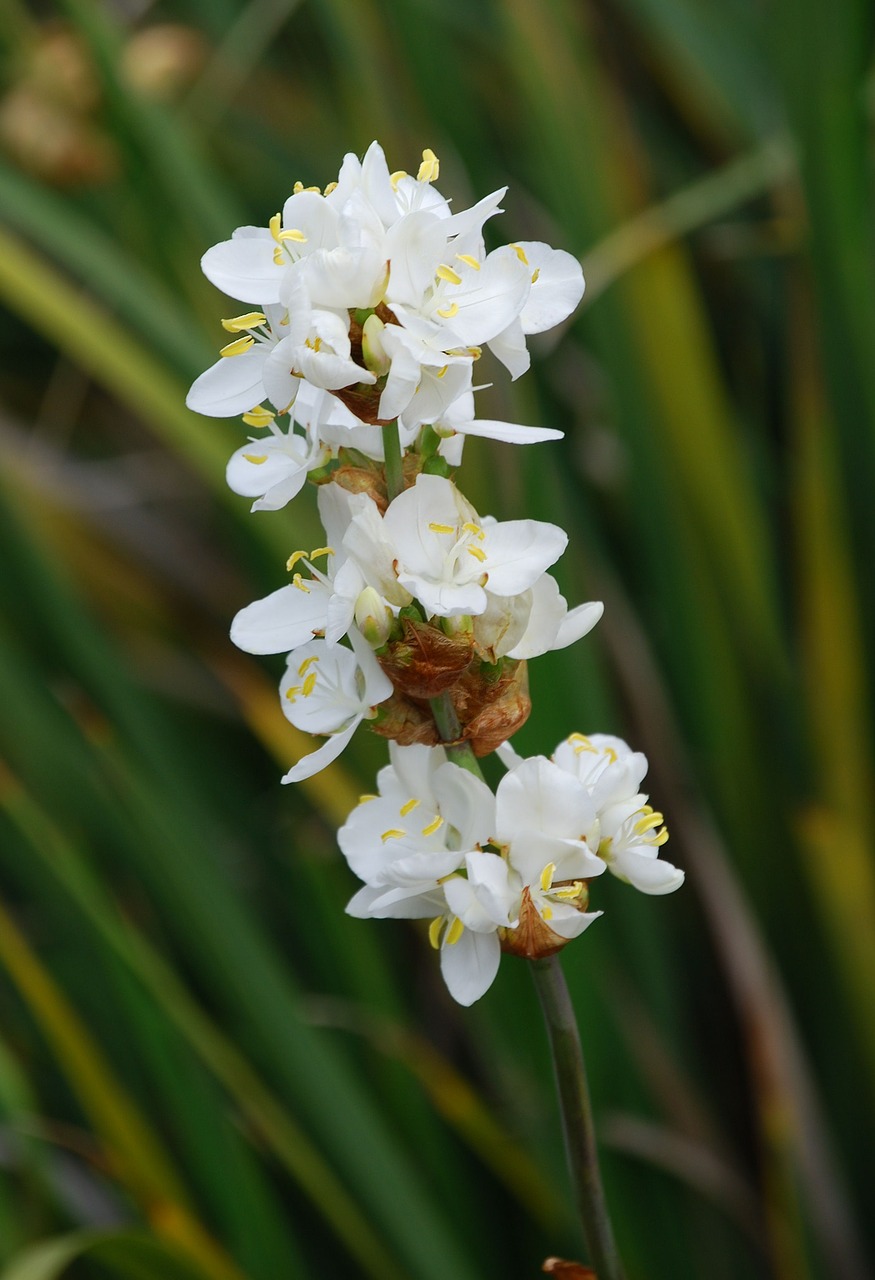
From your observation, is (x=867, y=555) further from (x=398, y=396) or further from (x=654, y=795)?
(x=398, y=396)

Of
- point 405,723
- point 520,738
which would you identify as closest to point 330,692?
point 405,723

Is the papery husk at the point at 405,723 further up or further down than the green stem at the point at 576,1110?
further up

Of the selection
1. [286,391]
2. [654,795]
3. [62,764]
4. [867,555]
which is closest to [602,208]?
[867,555]

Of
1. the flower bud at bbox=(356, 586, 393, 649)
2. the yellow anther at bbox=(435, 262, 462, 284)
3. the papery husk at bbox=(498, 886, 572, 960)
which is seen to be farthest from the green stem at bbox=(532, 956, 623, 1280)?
the yellow anther at bbox=(435, 262, 462, 284)

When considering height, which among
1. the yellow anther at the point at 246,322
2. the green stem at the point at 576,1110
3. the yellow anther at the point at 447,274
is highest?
the yellow anther at the point at 246,322

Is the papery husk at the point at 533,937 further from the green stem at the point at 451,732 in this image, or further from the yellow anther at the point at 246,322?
the yellow anther at the point at 246,322

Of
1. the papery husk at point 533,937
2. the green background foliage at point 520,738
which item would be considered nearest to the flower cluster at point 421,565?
the papery husk at point 533,937

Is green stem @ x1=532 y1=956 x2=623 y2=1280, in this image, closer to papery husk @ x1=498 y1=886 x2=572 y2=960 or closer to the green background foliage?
papery husk @ x1=498 y1=886 x2=572 y2=960
